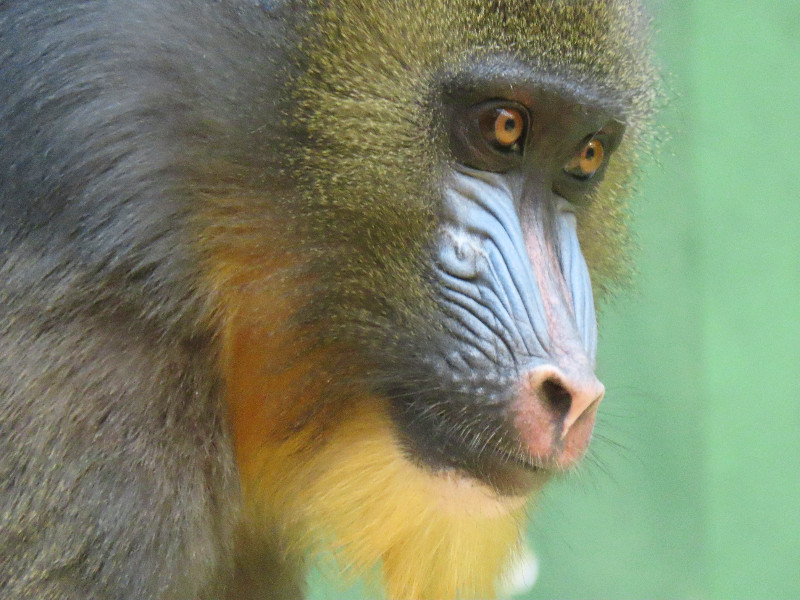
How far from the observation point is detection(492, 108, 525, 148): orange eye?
83.7 inches

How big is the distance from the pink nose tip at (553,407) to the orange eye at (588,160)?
1.94ft

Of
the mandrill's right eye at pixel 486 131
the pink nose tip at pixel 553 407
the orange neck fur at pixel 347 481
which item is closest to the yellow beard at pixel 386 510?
the orange neck fur at pixel 347 481

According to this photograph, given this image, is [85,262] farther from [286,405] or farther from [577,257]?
[577,257]

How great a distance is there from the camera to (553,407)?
6.51 ft

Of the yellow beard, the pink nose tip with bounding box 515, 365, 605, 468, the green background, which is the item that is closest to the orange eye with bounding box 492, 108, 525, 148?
the pink nose tip with bounding box 515, 365, 605, 468

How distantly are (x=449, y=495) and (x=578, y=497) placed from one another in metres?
2.28

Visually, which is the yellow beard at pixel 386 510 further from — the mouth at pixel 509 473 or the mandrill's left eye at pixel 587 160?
the mandrill's left eye at pixel 587 160

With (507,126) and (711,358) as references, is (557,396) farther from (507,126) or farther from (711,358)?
(711,358)

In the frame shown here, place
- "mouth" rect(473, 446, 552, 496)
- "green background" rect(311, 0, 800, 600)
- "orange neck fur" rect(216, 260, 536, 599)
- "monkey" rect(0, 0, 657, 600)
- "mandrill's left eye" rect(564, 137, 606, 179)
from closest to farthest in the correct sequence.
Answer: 1. "monkey" rect(0, 0, 657, 600)
2. "mouth" rect(473, 446, 552, 496)
3. "orange neck fur" rect(216, 260, 536, 599)
4. "mandrill's left eye" rect(564, 137, 606, 179)
5. "green background" rect(311, 0, 800, 600)

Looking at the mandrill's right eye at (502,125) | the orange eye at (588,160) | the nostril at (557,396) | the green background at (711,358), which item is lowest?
the green background at (711,358)

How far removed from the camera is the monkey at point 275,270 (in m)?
1.94

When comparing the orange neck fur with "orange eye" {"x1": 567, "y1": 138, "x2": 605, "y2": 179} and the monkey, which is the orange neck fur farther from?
"orange eye" {"x1": 567, "y1": 138, "x2": 605, "y2": 179}

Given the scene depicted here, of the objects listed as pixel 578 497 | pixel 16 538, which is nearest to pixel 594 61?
pixel 16 538

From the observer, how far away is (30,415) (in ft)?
6.27
